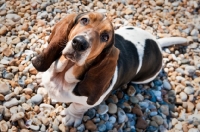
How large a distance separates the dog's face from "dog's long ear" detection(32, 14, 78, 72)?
0.05 meters

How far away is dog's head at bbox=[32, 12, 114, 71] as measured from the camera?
2.14 meters

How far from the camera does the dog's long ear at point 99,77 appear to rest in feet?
7.61

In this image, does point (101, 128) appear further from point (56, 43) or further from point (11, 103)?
point (56, 43)

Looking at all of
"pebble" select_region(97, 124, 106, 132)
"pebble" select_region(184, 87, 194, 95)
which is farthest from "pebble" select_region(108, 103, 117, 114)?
"pebble" select_region(184, 87, 194, 95)

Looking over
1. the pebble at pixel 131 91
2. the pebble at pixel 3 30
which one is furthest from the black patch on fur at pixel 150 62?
the pebble at pixel 3 30

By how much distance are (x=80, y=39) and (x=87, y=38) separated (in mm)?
68

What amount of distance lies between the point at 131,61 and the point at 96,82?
562 mm

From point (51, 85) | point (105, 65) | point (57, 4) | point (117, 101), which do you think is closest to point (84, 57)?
point (105, 65)

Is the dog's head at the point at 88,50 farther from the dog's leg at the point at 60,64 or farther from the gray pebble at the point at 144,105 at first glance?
the gray pebble at the point at 144,105

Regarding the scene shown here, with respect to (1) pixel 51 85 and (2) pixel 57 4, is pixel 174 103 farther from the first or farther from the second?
(2) pixel 57 4

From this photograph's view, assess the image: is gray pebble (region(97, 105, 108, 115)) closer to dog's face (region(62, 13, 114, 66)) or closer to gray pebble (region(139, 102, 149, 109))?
gray pebble (region(139, 102, 149, 109))

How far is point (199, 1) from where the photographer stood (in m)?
4.56

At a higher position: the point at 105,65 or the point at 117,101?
the point at 105,65

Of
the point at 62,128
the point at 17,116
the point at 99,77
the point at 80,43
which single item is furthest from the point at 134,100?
the point at 80,43
